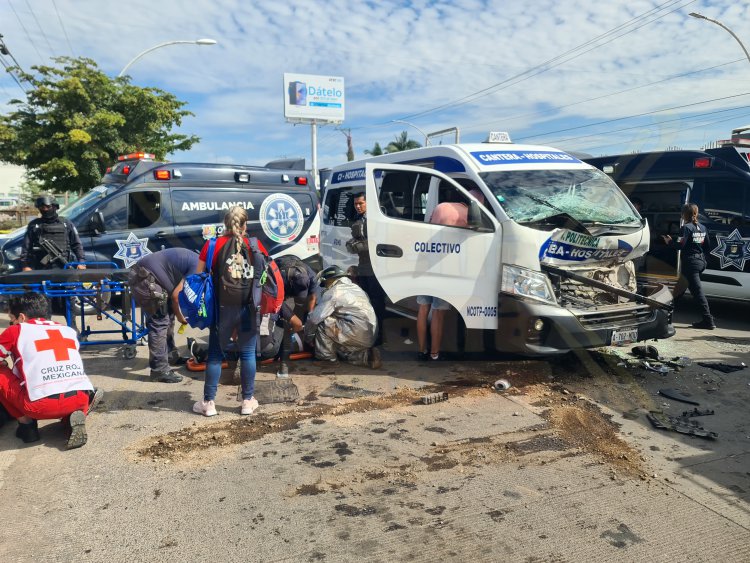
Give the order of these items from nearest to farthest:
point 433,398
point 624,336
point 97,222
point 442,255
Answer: point 433,398, point 624,336, point 442,255, point 97,222

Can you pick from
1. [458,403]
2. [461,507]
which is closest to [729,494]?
[461,507]

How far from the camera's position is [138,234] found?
8.40 metres

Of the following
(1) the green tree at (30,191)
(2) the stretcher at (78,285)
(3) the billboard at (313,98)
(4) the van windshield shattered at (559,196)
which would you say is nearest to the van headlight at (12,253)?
(2) the stretcher at (78,285)

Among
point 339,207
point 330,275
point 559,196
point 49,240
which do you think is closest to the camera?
point 559,196

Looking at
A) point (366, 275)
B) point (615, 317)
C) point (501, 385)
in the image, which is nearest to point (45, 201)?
point (366, 275)

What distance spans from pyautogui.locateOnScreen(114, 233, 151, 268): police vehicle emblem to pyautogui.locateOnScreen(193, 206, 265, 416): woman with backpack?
4725 millimetres

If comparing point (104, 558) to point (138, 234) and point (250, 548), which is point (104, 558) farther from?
point (138, 234)

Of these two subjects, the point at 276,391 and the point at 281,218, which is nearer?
the point at 276,391

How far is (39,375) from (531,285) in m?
3.85

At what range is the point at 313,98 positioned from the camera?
3834cm

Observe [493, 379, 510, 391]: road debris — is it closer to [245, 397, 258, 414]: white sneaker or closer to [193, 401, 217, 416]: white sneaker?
[245, 397, 258, 414]: white sneaker

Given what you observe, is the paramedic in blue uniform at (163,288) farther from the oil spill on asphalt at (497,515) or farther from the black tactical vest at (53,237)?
the oil spill on asphalt at (497,515)

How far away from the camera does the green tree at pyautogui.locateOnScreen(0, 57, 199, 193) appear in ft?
56.7

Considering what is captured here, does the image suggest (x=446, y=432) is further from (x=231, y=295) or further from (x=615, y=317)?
(x=615, y=317)
